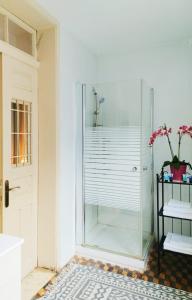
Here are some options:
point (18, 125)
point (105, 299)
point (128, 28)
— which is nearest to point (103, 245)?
point (105, 299)

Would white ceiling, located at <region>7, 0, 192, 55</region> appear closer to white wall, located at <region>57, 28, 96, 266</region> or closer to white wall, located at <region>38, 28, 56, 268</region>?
white wall, located at <region>57, 28, 96, 266</region>

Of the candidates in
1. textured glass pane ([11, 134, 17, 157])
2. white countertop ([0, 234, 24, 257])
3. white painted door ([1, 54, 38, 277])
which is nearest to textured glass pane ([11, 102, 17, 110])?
white painted door ([1, 54, 38, 277])

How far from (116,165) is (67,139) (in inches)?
25.0

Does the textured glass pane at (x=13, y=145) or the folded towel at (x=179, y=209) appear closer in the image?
the textured glass pane at (x=13, y=145)

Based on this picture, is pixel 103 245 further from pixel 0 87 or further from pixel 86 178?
pixel 0 87

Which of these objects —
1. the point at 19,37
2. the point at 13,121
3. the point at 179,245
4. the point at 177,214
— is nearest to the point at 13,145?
the point at 13,121

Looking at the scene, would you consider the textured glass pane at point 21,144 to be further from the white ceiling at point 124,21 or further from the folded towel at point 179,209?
the folded towel at point 179,209

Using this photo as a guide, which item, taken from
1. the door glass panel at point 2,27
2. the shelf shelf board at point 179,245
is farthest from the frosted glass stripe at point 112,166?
the door glass panel at point 2,27

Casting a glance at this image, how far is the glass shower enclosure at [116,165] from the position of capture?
2.62 meters

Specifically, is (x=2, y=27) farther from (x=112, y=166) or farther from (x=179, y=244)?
(x=179, y=244)

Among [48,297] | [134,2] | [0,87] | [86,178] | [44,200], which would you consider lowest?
[48,297]

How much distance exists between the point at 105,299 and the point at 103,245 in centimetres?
79

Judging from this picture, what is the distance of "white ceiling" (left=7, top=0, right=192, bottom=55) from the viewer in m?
2.10

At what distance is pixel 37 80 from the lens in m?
2.51
